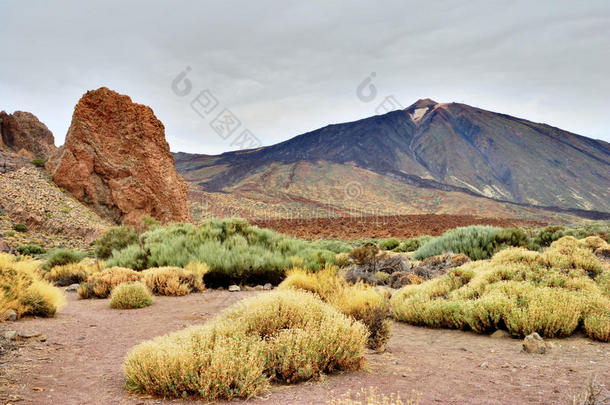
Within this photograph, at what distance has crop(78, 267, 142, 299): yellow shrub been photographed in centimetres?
970

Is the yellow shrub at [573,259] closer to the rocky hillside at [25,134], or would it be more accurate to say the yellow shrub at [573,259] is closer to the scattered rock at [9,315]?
the scattered rock at [9,315]

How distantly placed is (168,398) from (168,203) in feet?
86.1

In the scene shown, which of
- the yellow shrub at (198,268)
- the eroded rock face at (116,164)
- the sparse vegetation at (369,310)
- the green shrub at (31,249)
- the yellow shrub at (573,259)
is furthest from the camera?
the eroded rock face at (116,164)

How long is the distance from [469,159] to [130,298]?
16923 cm

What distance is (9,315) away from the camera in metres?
6.02

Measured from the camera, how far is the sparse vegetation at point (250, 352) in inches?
144

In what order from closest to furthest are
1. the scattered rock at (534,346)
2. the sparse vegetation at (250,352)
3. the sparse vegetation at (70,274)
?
the sparse vegetation at (250,352), the scattered rock at (534,346), the sparse vegetation at (70,274)

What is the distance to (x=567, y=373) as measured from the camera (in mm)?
4406

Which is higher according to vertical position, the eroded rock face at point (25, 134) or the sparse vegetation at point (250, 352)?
the eroded rock face at point (25, 134)

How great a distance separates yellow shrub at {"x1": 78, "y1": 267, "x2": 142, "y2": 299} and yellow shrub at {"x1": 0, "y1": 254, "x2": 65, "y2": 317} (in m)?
2.64

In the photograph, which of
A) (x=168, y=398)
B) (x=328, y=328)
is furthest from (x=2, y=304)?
(x=328, y=328)

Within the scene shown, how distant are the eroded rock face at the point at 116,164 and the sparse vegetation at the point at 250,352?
80.4ft

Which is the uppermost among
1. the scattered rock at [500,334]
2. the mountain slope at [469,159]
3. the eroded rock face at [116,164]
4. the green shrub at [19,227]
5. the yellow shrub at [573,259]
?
the mountain slope at [469,159]

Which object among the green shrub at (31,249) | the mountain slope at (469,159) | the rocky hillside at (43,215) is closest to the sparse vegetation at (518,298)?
the green shrub at (31,249)
